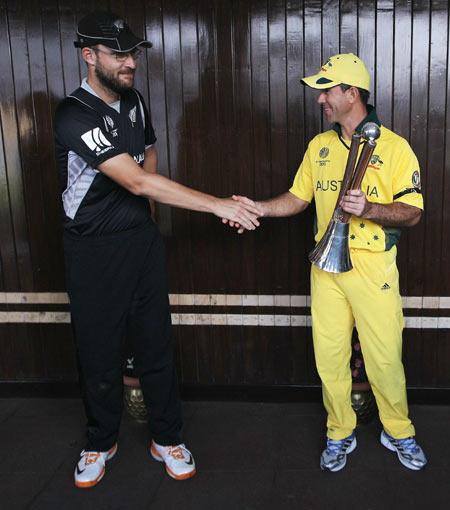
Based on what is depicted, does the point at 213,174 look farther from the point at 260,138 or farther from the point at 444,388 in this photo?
the point at 444,388

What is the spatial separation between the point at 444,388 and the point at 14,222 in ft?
9.24

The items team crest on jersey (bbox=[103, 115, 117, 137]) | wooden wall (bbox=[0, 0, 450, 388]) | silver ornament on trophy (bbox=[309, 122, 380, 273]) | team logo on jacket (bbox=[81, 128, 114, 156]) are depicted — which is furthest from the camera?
wooden wall (bbox=[0, 0, 450, 388])

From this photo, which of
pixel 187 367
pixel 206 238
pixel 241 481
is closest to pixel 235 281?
pixel 206 238

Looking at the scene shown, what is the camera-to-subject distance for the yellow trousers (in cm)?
308

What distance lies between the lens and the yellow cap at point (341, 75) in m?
2.93

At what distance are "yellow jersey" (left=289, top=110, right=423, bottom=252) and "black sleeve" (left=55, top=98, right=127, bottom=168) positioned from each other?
0.96 meters

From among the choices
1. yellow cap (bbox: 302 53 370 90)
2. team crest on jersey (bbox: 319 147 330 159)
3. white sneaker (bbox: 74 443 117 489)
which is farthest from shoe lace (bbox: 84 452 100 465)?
yellow cap (bbox: 302 53 370 90)

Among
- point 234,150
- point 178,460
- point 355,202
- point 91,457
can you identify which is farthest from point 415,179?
point 91,457

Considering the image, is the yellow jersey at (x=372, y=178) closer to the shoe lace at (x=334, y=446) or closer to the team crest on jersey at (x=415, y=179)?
the team crest on jersey at (x=415, y=179)

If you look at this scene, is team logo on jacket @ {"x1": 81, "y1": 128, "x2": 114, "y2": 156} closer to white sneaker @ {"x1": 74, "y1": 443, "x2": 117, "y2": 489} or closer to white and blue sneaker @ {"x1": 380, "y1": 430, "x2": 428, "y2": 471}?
white sneaker @ {"x1": 74, "y1": 443, "x2": 117, "y2": 489}

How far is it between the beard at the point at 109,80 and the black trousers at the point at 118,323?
67cm

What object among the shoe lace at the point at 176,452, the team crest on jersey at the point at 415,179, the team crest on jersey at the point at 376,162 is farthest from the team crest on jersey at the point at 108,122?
the shoe lace at the point at 176,452

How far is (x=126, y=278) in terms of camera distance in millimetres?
3146

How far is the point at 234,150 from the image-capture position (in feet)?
12.4
